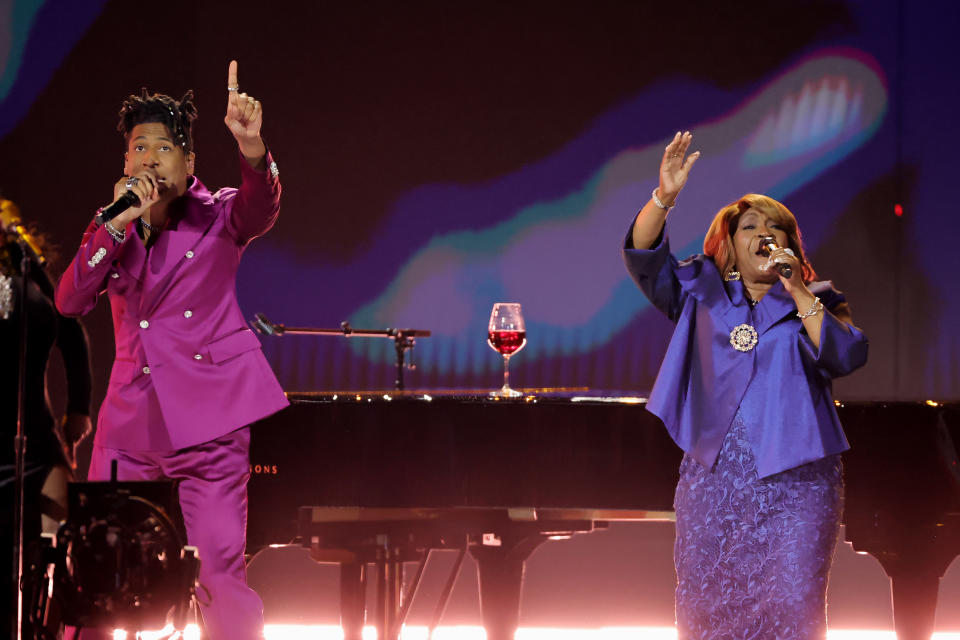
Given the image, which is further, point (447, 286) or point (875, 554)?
point (447, 286)

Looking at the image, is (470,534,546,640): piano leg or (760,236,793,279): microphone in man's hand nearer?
(760,236,793,279): microphone in man's hand

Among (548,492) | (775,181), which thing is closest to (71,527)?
(548,492)

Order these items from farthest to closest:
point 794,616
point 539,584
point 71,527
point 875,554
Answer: point 539,584 < point 875,554 < point 794,616 < point 71,527

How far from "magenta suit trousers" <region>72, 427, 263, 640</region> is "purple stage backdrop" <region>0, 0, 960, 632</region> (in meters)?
2.91

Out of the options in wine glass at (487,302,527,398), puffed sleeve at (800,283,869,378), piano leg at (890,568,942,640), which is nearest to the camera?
puffed sleeve at (800,283,869,378)

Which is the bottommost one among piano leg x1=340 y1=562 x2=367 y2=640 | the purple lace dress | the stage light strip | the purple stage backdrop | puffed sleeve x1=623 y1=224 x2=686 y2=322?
the stage light strip

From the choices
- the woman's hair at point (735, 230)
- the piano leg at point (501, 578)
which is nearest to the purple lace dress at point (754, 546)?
the woman's hair at point (735, 230)

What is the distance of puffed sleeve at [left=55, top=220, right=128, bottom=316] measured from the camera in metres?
2.22

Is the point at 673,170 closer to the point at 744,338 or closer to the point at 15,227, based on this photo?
the point at 744,338

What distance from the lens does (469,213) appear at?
5.23 m

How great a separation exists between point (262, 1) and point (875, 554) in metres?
3.95

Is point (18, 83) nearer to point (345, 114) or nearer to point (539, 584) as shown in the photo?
point (345, 114)

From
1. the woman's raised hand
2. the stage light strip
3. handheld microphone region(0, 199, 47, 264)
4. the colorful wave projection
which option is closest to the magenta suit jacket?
handheld microphone region(0, 199, 47, 264)

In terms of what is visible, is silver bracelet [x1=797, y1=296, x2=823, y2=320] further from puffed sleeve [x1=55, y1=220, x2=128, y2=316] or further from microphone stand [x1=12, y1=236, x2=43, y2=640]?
microphone stand [x1=12, y1=236, x2=43, y2=640]
